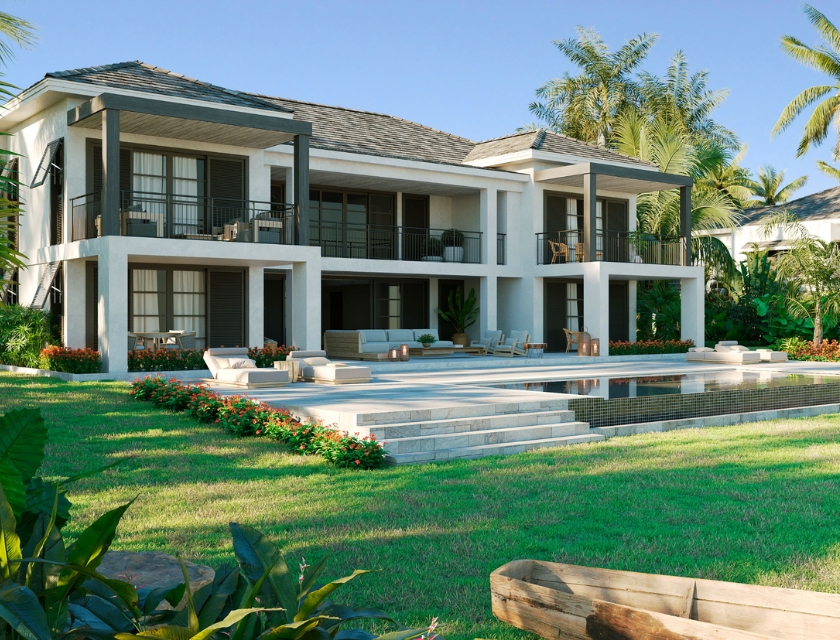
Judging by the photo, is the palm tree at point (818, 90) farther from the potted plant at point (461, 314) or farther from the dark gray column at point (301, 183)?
the dark gray column at point (301, 183)

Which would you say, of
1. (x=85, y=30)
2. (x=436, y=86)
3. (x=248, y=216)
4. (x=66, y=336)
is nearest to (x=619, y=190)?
(x=248, y=216)

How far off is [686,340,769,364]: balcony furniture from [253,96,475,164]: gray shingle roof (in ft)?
28.9

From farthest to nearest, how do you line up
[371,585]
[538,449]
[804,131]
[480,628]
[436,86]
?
[436,86], [804,131], [538,449], [371,585], [480,628]

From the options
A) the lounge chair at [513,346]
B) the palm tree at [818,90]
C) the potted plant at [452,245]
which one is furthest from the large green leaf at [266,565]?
the palm tree at [818,90]

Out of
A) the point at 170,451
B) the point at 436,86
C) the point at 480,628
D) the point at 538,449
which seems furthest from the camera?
the point at 436,86

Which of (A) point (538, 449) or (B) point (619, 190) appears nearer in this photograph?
(A) point (538, 449)

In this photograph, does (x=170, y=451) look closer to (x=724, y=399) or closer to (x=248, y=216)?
(x=724, y=399)

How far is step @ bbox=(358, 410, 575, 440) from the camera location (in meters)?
9.21

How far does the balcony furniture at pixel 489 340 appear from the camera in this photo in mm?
22578

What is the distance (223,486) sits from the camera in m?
7.07

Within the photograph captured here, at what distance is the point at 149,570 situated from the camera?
322cm

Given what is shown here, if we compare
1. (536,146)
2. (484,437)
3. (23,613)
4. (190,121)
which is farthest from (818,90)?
(23,613)

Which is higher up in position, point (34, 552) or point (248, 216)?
point (248, 216)

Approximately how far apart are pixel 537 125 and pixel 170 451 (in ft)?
123
